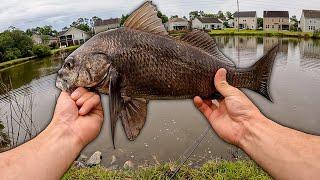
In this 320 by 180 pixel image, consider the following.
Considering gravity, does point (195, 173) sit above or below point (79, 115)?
below

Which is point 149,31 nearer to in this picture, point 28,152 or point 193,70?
point 193,70

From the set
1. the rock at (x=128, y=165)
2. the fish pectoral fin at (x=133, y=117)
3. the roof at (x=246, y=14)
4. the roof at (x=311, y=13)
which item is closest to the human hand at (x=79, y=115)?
the fish pectoral fin at (x=133, y=117)

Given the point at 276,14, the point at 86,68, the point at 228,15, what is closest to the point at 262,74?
the point at 86,68

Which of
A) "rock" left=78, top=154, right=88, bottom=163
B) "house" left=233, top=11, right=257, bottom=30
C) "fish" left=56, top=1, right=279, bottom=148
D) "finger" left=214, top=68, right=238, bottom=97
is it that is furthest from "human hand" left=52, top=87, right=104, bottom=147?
"house" left=233, top=11, right=257, bottom=30

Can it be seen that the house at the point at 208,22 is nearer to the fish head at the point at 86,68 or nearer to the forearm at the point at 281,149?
the forearm at the point at 281,149

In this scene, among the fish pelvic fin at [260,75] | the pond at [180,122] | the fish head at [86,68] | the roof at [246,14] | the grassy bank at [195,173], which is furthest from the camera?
the roof at [246,14]

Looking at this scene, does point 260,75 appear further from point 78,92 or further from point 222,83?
point 78,92
